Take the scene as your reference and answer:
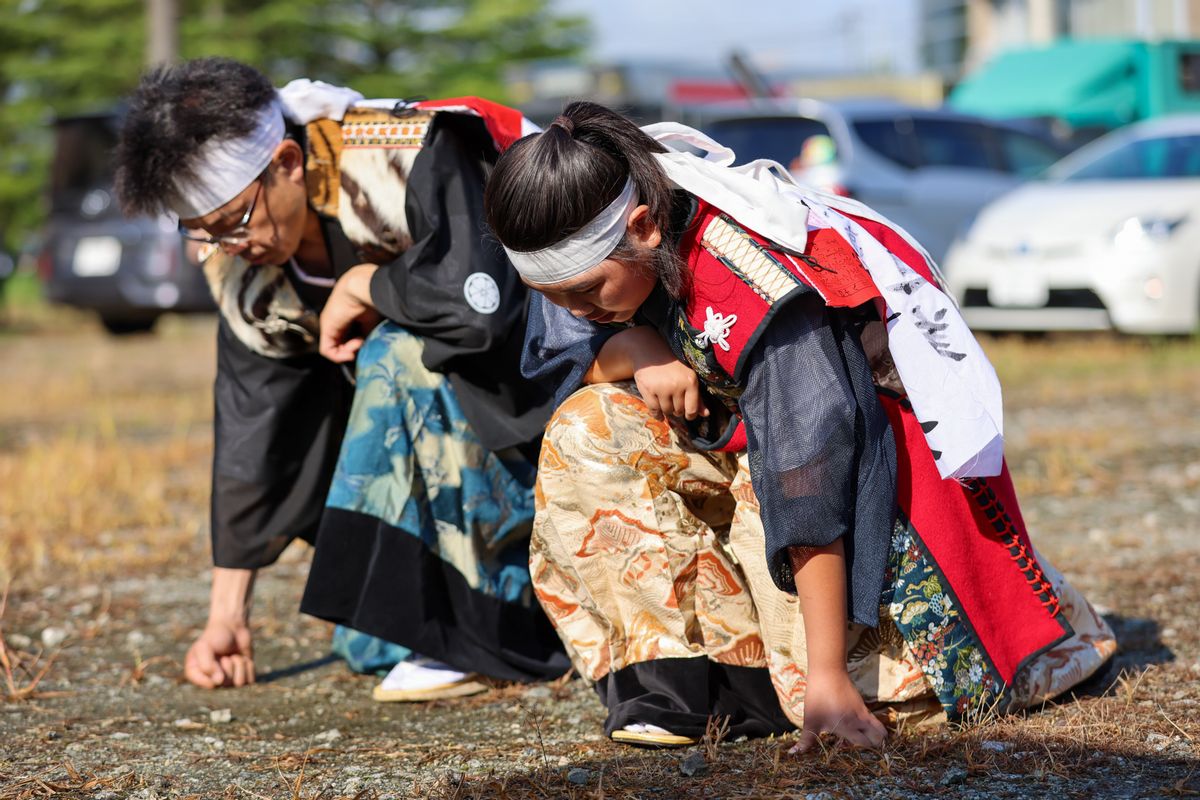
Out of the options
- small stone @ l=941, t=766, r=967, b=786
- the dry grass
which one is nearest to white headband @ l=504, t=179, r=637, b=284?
small stone @ l=941, t=766, r=967, b=786

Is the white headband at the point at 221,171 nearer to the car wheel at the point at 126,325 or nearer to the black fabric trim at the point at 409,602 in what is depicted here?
the black fabric trim at the point at 409,602

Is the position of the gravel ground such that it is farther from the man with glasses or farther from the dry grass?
the man with glasses

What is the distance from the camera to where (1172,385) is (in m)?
6.79

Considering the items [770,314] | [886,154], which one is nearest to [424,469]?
[770,314]

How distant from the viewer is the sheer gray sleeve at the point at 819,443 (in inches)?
82.7

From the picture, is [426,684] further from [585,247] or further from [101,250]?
[101,250]

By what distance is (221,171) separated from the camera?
264 cm

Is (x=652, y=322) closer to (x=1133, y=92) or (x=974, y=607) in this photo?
(x=974, y=607)

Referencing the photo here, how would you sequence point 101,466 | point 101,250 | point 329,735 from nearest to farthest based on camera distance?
point 329,735
point 101,466
point 101,250

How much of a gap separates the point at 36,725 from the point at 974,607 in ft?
5.77

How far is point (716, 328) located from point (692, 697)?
25.7 inches

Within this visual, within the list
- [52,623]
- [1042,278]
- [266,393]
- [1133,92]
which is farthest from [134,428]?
[1133,92]

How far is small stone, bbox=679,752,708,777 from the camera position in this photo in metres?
2.17

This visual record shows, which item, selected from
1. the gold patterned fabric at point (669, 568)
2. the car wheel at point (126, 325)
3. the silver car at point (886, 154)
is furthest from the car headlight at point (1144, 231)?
the car wheel at point (126, 325)
